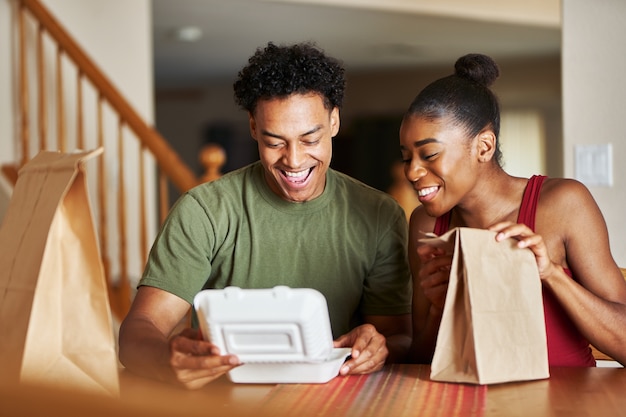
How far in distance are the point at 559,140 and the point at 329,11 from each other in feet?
13.1

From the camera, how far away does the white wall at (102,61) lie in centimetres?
429

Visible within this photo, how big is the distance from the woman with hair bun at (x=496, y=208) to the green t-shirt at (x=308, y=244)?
0.15 meters

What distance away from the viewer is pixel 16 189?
1314 millimetres

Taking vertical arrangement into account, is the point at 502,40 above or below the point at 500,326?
above

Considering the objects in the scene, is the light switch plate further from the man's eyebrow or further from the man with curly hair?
the man's eyebrow

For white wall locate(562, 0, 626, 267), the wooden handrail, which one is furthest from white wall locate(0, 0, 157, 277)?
white wall locate(562, 0, 626, 267)

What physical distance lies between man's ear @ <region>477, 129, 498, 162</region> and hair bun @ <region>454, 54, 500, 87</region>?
119 mm

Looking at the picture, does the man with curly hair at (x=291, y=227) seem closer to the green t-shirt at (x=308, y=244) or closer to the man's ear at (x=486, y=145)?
the green t-shirt at (x=308, y=244)

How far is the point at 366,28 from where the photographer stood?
6.52 meters

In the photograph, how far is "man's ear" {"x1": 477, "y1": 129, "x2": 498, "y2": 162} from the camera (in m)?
1.66

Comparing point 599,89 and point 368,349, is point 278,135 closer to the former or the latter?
point 368,349

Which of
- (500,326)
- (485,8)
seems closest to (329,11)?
(485,8)

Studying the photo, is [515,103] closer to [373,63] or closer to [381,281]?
[373,63]

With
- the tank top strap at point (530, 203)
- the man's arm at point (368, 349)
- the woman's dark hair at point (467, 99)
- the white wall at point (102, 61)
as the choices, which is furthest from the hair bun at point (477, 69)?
the white wall at point (102, 61)
